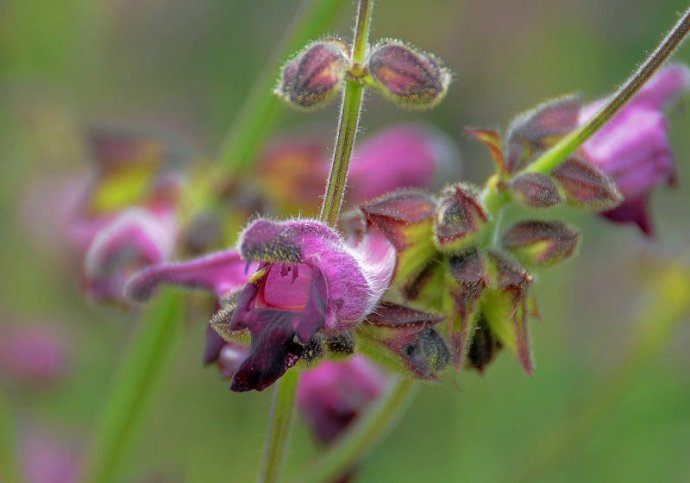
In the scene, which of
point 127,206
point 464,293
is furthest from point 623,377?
point 464,293

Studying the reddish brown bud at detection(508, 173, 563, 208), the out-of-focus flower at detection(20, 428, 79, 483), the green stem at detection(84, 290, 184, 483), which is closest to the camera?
the reddish brown bud at detection(508, 173, 563, 208)

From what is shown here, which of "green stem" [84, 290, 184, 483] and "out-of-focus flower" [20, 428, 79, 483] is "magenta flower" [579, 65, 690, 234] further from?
"out-of-focus flower" [20, 428, 79, 483]

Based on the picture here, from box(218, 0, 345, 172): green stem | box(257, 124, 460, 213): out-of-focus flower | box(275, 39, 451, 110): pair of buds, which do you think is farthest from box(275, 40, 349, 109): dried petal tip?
box(257, 124, 460, 213): out-of-focus flower

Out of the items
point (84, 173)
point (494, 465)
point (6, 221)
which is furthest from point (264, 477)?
point (6, 221)

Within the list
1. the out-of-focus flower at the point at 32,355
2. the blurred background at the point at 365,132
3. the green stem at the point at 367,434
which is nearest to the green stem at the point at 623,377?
the blurred background at the point at 365,132

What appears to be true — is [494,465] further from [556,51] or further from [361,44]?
[361,44]

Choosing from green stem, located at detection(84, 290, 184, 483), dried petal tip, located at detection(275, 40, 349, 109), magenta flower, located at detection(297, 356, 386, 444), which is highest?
dried petal tip, located at detection(275, 40, 349, 109)
